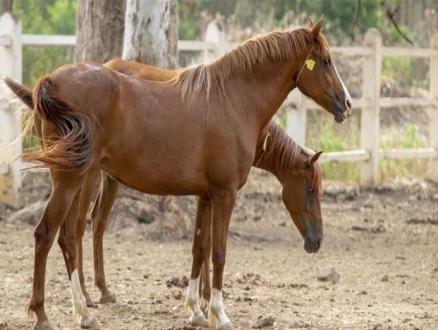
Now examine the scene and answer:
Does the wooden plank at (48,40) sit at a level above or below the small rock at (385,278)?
above

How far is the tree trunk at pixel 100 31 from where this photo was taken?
28.5ft

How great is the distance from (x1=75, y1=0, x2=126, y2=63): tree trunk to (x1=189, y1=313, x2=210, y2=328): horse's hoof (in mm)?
3913

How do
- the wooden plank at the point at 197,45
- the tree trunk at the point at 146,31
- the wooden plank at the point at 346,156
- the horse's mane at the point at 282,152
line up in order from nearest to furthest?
1. the horse's mane at the point at 282,152
2. the tree trunk at the point at 146,31
3. the wooden plank at the point at 197,45
4. the wooden plank at the point at 346,156

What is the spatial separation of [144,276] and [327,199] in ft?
15.8

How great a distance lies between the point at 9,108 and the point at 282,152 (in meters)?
4.52

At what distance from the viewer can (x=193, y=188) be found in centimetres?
525

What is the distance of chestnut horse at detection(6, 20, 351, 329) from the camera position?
484 cm

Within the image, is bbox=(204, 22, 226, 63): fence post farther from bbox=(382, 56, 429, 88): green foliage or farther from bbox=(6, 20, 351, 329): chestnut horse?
bbox=(382, 56, 429, 88): green foliage

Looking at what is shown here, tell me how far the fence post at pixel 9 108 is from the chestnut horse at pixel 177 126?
4.40 metres

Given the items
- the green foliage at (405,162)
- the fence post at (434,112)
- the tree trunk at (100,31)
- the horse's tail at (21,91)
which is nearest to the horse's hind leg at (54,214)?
the horse's tail at (21,91)

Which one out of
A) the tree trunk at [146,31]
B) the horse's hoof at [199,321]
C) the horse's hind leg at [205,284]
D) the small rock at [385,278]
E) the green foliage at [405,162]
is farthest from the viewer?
the green foliage at [405,162]

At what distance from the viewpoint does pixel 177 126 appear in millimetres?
5160

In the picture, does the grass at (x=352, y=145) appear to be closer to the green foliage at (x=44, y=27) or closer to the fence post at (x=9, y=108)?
the green foliage at (x=44, y=27)

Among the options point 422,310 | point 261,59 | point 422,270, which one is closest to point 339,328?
point 422,310
